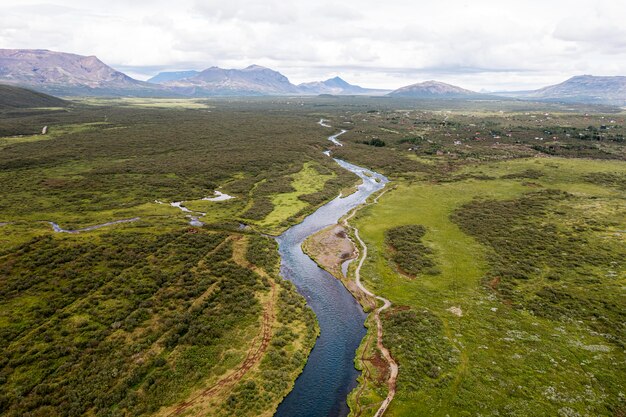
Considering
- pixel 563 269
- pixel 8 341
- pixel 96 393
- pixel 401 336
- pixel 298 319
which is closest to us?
pixel 96 393

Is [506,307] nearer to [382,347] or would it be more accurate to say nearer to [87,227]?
[382,347]

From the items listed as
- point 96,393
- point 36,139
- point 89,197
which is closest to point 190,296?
point 96,393

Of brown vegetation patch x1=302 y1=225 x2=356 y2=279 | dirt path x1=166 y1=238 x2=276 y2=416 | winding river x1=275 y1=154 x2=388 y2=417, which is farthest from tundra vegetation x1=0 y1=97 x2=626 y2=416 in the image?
brown vegetation patch x1=302 y1=225 x2=356 y2=279

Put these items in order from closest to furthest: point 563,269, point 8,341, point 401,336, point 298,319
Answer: point 8,341
point 401,336
point 298,319
point 563,269

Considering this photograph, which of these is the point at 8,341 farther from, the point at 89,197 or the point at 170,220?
the point at 89,197

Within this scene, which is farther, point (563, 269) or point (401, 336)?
point (563, 269)

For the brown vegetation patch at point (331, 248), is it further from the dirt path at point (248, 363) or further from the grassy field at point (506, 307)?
the dirt path at point (248, 363)

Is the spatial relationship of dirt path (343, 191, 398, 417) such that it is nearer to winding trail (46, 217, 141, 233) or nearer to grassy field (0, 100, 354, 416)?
grassy field (0, 100, 354, 416)
